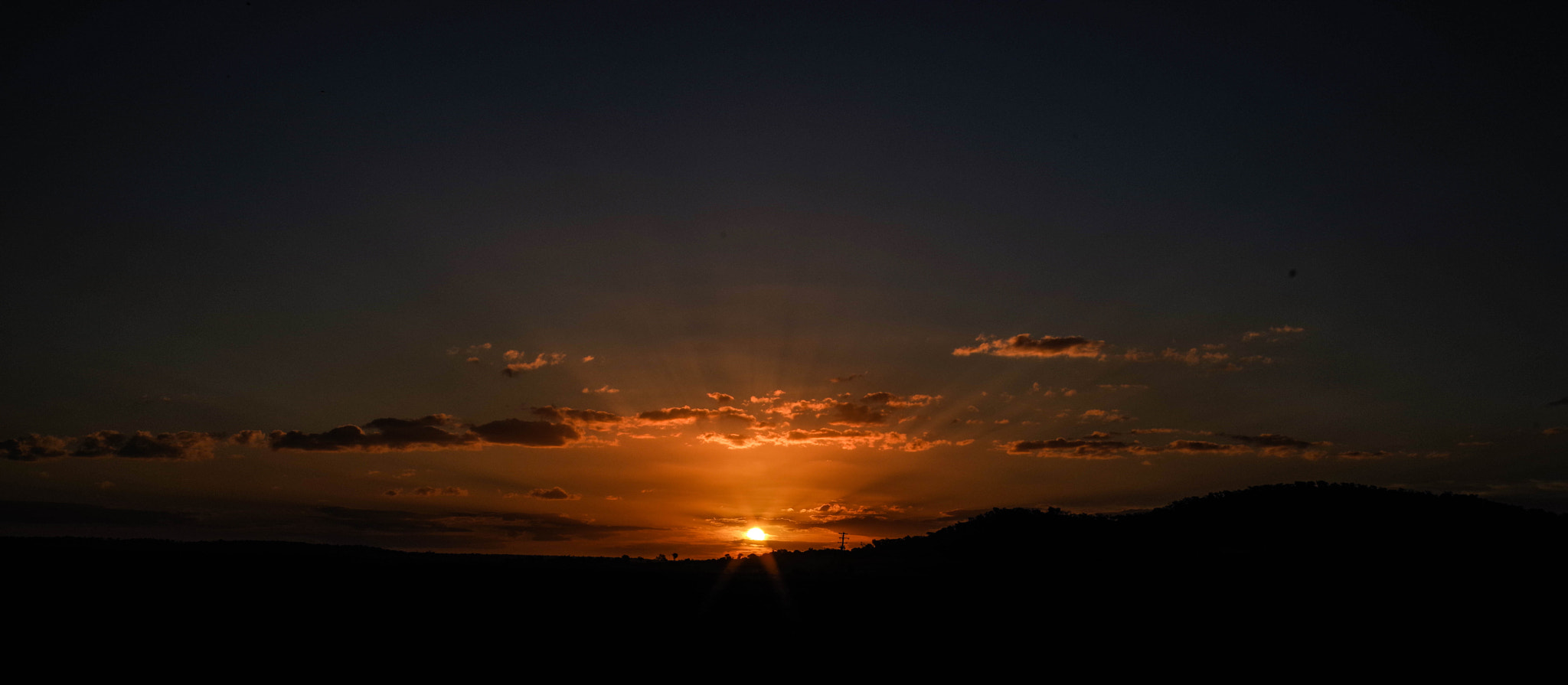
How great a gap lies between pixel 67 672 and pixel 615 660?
20208 millimetres

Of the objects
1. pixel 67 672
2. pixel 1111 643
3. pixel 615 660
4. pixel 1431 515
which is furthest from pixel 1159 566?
pixel 67 672

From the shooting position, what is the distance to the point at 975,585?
52.7 metres

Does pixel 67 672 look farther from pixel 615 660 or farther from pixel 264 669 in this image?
pixel 615 660

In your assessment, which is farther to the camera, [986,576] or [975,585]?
[986,576]

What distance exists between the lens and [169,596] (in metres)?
43.0

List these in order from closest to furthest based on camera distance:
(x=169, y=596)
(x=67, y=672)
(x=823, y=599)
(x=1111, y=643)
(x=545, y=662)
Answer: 1. (x=67, y=672)
2. (x=545, y=662)
3. (x=1111, y=643)
4. (x=169, y=596)
5. (x=823, y=599)

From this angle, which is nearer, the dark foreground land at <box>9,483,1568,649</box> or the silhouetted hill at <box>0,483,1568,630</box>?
the dark foreground land at <box>9,483,1568,649</box>

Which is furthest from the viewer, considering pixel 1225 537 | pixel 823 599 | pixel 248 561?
pixel 1225 537

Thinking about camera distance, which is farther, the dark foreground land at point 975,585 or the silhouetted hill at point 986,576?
the silhouetted hill at point 986,576

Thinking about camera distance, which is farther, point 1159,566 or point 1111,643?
point 1159,566

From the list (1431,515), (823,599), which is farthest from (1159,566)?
(1431,515)

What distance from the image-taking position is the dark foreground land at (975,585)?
41.4 metres

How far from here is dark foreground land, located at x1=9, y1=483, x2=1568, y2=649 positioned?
Result: 41.4 meters

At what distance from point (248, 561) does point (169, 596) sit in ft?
51.2
